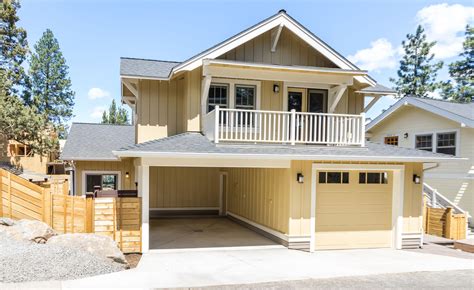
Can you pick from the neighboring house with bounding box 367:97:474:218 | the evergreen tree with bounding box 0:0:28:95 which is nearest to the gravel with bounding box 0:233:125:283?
the neighboring house with bounding box 367:97:474:218

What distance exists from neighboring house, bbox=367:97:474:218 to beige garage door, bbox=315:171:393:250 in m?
4.36

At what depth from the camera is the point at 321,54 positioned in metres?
11.0

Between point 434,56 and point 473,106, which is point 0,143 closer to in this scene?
point 473,106

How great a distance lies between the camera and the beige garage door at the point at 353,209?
9461mm

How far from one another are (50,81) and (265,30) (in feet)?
117

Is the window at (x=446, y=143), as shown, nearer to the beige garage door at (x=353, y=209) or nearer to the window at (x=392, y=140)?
the window at (x=392, y=140)

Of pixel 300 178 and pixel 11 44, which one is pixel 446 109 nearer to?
pixel 300 178

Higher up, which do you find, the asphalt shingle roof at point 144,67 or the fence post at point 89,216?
the asphalt shingle roof at point 144,67

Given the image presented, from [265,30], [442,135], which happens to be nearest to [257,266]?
[265,30]

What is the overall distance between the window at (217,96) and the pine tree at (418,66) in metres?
28.5

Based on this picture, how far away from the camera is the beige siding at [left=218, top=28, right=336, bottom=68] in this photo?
1078cm

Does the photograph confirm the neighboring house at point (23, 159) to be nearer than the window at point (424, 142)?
No

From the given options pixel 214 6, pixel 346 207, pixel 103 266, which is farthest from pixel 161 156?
pixel 214 6

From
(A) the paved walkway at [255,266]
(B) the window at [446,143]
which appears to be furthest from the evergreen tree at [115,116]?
(A) the paved walkway at [255,266]
